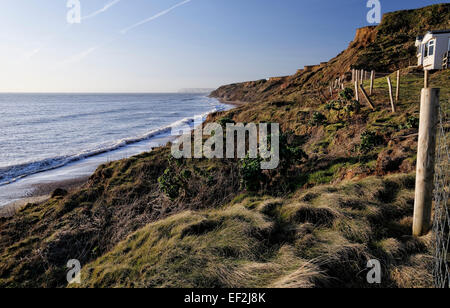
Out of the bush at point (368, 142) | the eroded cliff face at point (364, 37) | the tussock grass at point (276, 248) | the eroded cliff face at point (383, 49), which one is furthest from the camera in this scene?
the eroded cliff face at point (364, 37)

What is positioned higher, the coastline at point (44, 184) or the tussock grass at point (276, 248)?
the tussock grass at point (276, 248)

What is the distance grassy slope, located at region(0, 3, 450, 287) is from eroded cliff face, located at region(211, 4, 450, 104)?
20789mm

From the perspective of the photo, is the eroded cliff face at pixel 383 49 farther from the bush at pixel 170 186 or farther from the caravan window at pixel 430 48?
the bush at pixel 170 186

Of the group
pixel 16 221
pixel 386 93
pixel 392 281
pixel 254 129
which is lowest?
pixel 16 221

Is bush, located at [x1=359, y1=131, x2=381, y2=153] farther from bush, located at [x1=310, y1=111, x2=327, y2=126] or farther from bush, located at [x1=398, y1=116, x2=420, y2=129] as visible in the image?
bush, located at [x1=310, y1=111, x2=327, y2=126]

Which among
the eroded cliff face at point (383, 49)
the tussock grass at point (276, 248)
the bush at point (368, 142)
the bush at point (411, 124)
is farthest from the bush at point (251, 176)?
the eroded cliff face at point (383, 49)

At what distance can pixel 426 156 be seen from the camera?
3.72m

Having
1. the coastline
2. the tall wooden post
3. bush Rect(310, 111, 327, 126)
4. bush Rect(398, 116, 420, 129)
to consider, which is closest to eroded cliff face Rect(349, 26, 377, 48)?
bush Rect(310, 111, 327, 126)

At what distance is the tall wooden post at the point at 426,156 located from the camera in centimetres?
361

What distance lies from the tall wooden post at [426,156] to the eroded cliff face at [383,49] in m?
24.2

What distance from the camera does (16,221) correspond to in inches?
317
